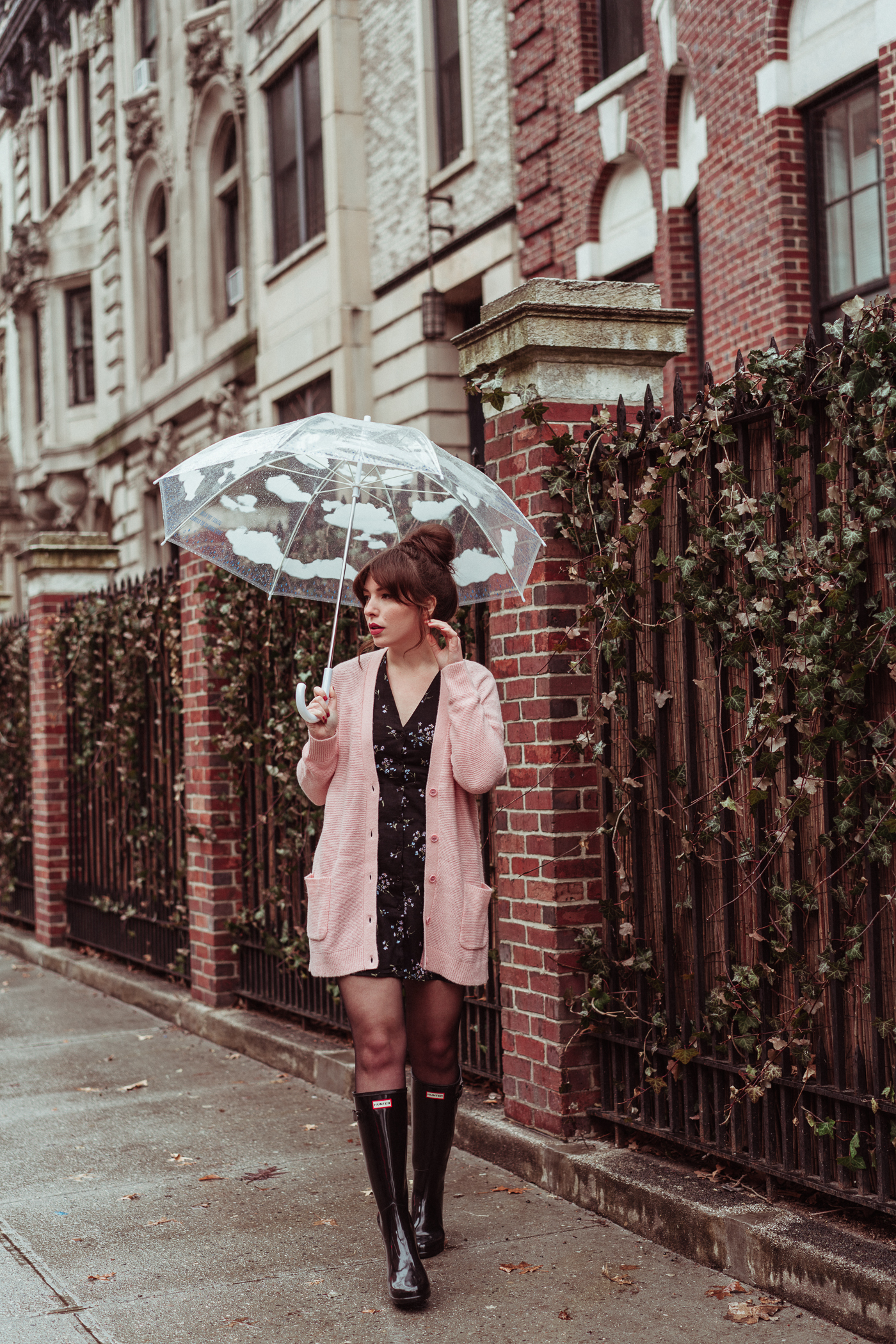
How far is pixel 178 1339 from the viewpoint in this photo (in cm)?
375

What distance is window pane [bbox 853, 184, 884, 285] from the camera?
9984mm

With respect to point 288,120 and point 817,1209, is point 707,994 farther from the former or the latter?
point 288,120

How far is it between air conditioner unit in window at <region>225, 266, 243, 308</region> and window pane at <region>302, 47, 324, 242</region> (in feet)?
7.20

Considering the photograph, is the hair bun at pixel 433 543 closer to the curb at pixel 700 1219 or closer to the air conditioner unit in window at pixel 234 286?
the curb at pixel 700 1219

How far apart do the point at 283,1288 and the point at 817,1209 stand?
1471mm

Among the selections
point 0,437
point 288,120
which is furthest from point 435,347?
point 0,437

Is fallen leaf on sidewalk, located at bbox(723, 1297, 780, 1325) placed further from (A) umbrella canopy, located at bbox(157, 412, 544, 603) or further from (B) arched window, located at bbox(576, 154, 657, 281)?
(B) arched window, located at bbox(576, 154, 657, 281)

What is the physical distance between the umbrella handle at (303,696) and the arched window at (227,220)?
1655 cm

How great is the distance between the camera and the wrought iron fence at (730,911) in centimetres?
382

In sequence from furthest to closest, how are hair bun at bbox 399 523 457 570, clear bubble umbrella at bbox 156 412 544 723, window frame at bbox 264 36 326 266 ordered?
window frame at bbox 264 36 326 266
clear bubble umbrella at bbox 156 412 544 723
hair bun at bbox 399 523 457 570

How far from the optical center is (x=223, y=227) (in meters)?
20.5

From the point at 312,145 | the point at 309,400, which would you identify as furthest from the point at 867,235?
the point at 312,145

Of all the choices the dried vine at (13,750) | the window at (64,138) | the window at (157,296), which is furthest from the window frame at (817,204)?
the window at (64,138)

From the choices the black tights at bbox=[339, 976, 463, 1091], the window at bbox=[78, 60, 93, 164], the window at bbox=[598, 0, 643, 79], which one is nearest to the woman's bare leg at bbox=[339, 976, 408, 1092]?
the black tights at bbox=[339, 976, 463, 1091]
